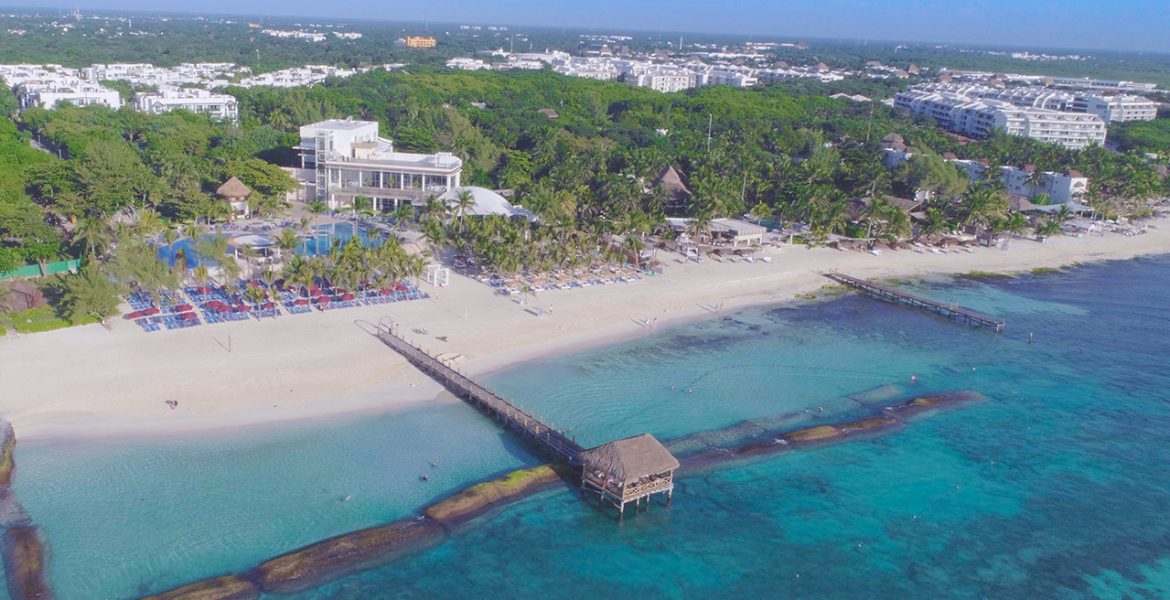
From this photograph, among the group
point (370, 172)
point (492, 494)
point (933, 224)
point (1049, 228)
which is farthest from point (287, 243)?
point (1049, 228)

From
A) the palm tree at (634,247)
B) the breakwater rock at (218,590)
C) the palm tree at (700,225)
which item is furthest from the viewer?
the palm tree at (700,225)

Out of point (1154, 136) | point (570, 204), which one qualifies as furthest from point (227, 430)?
point (1154, 136)

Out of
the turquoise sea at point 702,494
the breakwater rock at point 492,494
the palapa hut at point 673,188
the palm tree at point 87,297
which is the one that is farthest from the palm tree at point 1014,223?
the palm tree at point 87,297

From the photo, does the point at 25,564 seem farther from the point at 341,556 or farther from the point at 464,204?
the point at 464,204

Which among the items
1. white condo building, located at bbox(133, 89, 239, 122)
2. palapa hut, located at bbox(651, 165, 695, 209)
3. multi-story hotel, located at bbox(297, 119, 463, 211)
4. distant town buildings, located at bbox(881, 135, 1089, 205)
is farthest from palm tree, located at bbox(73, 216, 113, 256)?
distant town buildings, located at bbox(881, 135, 1089, 205)

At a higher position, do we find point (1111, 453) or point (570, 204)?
point (570, 204)

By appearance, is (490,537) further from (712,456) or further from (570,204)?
(570,204)

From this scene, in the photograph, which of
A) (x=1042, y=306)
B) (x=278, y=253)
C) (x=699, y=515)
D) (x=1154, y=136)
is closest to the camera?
(x=699, y=515)

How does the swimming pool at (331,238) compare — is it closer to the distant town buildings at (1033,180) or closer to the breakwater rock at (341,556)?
the breakwater rock at (341,556)
